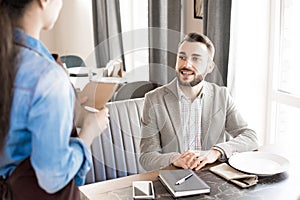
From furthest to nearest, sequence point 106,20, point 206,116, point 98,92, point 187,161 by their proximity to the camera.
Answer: point 106,20 < point 206,116 < point 187,161 < point 98,92

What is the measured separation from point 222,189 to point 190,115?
575 millimetres

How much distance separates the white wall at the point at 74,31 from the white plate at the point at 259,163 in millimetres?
3501

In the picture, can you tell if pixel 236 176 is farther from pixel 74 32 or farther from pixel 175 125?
pixel 74 32

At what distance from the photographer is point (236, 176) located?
1.57m

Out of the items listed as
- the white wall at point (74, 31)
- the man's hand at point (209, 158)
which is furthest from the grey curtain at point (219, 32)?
the white wall at point (74, 31)

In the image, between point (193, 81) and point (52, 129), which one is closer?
point (52, 129)

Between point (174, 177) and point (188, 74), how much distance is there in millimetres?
561

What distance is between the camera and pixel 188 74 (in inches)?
76.9

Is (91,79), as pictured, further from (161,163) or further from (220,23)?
(220,23)

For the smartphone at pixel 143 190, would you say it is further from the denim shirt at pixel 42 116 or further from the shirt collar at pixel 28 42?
the shirt collar at pixel 28 42

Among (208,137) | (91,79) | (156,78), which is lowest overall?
(208,137)

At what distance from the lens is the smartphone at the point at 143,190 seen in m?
1.43

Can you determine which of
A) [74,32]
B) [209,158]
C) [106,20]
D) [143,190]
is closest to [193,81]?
[209,158]

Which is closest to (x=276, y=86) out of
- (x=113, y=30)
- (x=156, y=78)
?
(x=156, y=78)
